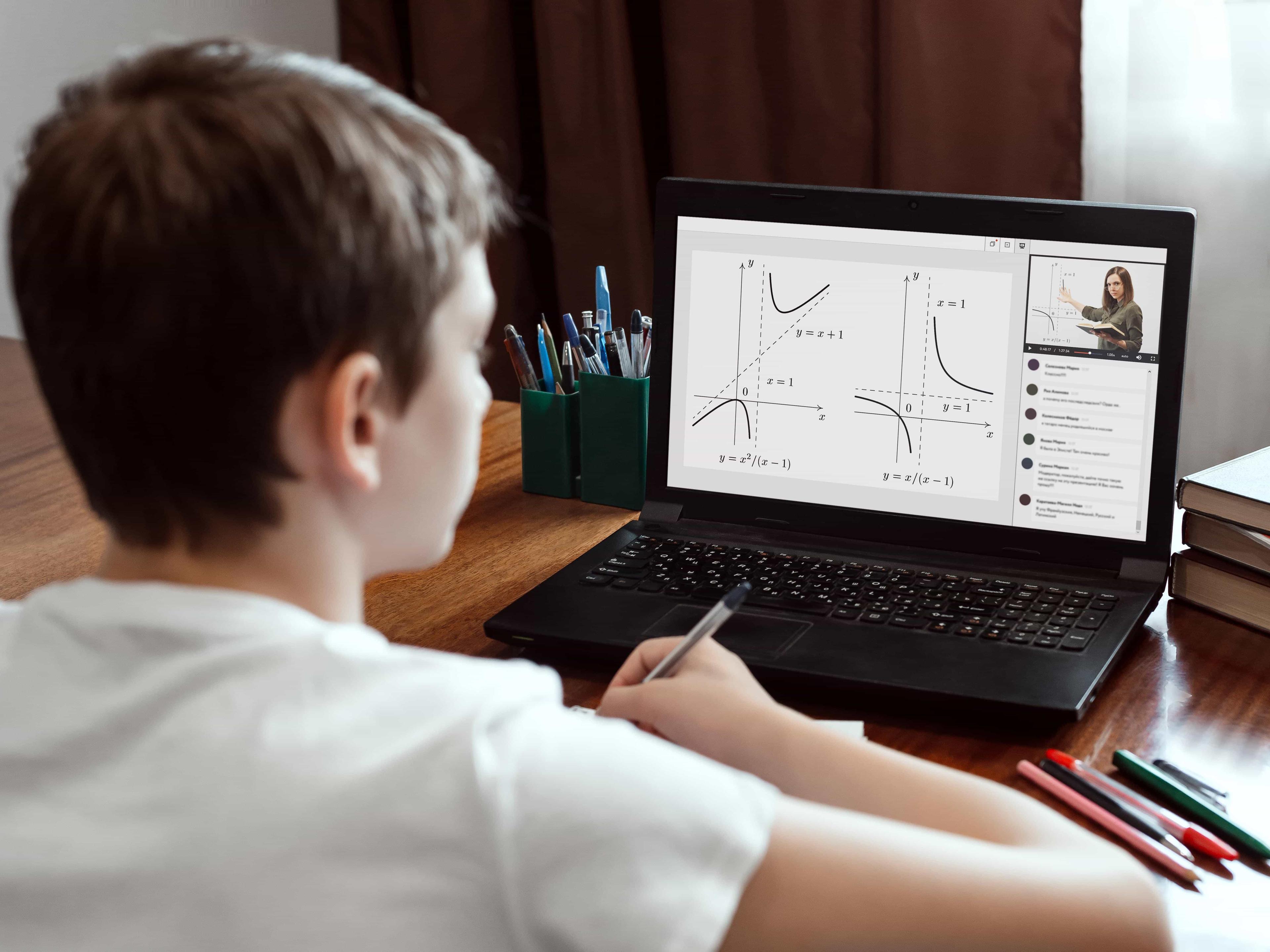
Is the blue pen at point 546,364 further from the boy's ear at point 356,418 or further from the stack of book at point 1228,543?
the boy's ear at point 356,418

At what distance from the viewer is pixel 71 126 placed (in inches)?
18.8

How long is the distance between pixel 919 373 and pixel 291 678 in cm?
66

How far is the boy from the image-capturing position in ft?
1.45

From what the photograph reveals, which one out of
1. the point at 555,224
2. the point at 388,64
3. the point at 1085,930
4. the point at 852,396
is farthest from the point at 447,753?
the point at 388,64

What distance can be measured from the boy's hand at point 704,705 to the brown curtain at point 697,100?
962mm

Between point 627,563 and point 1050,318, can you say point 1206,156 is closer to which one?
point 1050,318

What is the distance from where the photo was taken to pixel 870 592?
0.95m

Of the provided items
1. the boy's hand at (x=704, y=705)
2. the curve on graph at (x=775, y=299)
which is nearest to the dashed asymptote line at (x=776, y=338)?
the curve on graph at (x=775, y=299)

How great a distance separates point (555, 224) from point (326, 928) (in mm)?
1821

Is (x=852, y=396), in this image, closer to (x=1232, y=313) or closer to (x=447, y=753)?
(x=447, y=753)

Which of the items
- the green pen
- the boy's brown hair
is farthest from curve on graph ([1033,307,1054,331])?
the boy's brown hair

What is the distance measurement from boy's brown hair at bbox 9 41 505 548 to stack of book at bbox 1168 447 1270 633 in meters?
0.65

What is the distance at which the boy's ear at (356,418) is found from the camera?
19.2 inches

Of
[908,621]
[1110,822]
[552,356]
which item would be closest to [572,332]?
[552,356]
